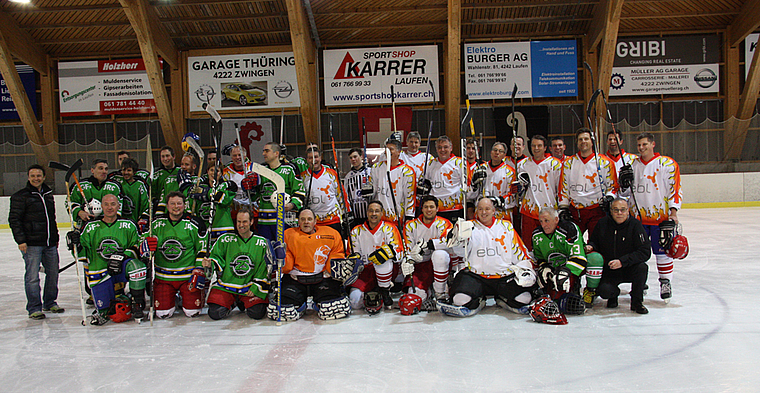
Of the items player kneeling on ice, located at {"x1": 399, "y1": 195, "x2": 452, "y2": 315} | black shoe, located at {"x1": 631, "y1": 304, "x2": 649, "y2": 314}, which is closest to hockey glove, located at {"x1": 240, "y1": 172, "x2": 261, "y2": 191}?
player kneeling on ice, located at {"x1": 399, "y1": 195, "x2": 452, "y2": 315}

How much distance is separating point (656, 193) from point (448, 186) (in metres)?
1.84

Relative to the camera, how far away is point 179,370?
110 inches

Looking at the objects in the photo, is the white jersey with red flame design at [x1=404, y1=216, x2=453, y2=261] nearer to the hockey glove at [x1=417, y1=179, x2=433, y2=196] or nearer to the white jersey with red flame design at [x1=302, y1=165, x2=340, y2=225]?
the hockey glove at [x1=417, y1=179, x2=433, y2=196]

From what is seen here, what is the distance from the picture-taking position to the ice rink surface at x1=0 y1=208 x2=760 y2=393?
256 cm

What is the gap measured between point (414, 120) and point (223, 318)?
9891mm

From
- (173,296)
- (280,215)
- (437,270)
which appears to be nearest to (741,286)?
(437,270)

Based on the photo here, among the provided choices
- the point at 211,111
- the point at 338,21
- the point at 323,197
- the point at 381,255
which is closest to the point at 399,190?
the point at 323,197

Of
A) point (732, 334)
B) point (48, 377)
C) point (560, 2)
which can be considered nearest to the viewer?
point (48, 377)

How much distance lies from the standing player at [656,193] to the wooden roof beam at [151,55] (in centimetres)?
1051

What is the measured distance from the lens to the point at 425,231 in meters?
4.24

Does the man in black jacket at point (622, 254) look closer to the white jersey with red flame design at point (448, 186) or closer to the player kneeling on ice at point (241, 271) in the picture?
the white jersey with red flame design at point (448, 186)

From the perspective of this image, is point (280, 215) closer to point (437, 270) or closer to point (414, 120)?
point (437, 270)

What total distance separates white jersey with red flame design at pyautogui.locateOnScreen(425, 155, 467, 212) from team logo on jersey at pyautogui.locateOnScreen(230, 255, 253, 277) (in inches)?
79.1

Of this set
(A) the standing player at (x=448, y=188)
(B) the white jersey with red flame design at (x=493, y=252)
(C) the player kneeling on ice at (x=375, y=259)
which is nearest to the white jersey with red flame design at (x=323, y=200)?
(C) the player kneeling on ice at (x=375, y=259)
